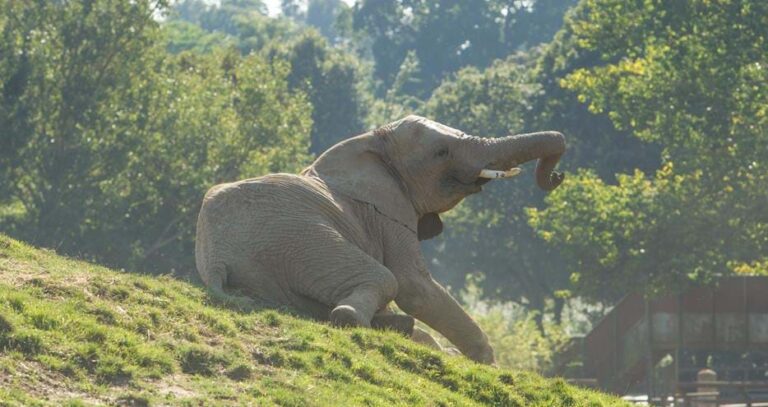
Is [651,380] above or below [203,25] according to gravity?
below

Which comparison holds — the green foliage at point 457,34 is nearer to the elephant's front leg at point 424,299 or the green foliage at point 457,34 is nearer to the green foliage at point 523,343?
the green foliage at point 523,343

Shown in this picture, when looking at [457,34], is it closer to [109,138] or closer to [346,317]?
[109,138]

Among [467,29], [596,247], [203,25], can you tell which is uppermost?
[203,25]

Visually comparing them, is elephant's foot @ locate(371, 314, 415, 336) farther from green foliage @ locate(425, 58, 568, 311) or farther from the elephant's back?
green foliage @ locate(425, 58, 568, 311)

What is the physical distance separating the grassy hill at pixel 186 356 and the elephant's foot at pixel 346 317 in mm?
250

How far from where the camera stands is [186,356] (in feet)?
44.8

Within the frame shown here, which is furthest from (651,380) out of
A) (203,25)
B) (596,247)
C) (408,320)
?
(203,25)

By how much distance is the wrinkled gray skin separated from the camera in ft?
54.7

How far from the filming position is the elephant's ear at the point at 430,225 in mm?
18625

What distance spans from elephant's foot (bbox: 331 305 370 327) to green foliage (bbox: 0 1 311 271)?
29531 mm

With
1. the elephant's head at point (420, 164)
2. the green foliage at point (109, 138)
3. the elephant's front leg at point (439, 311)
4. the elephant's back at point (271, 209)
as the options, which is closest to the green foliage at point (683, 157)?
the green foliage at point (109, 138)

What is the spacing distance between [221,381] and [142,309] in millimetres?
1443

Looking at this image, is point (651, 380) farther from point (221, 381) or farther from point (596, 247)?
point (221, 381)

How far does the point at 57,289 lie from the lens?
47.4ft
